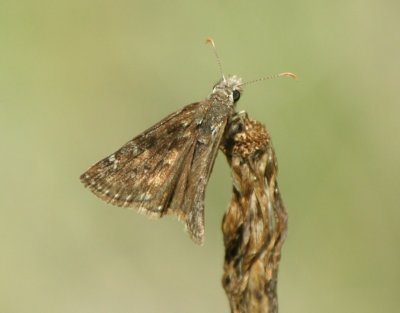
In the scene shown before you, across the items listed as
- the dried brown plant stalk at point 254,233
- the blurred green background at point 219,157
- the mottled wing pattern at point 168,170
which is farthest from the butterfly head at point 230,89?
→ the blurred green background at point 219,157

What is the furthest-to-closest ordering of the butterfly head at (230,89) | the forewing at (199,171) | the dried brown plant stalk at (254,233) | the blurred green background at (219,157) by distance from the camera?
the blurred green background at (219,157)
the butterfly head at (230,89)
the forewing at (199,171)
the dried brown plant stalk at (254,233)

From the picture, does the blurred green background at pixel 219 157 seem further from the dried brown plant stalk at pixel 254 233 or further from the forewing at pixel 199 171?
the dried brown plant stalk at pixel 254 233

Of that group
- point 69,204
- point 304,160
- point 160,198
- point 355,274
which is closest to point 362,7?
point 304,160

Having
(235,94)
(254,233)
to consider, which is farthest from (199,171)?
(254,233)

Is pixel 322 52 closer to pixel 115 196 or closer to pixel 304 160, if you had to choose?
pixel 304 160

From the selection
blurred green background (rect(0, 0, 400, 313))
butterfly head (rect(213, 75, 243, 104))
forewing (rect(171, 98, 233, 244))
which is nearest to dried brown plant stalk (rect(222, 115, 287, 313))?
forewing (rect(171, 98, 233, 244))
